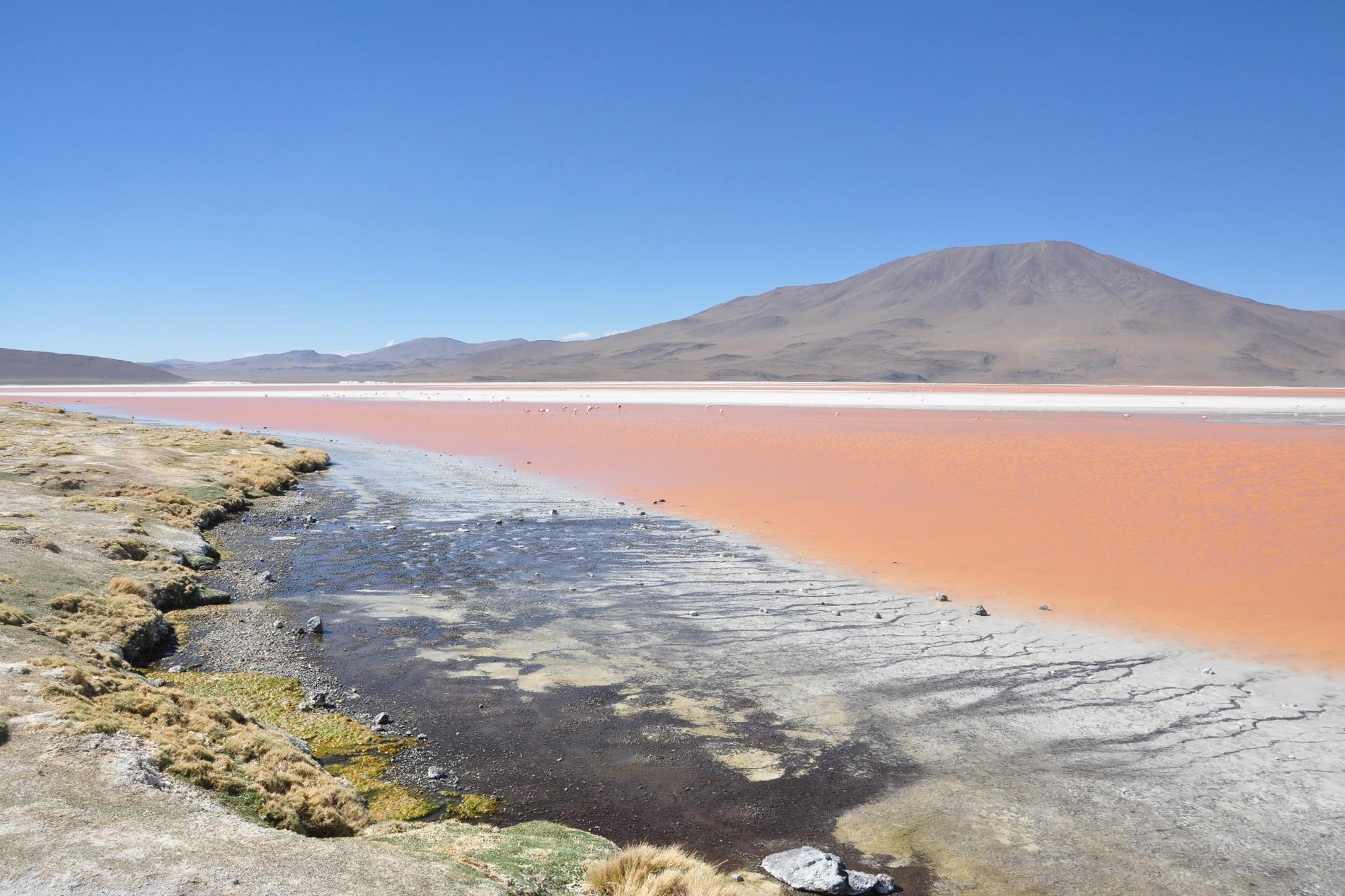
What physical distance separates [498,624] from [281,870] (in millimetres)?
5264

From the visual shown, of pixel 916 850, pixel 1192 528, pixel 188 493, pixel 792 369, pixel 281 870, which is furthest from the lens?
pixel 792 369

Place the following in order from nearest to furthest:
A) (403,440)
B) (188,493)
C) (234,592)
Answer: (234,592)
(188,493)
(403,440)

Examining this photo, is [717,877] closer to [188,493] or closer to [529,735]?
[529,735]

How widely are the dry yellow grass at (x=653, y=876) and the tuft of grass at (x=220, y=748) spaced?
1534mm

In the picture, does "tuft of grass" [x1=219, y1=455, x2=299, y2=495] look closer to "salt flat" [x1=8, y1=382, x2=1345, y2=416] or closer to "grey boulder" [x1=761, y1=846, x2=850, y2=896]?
"grey boulder" [x1=761, y1=846, x2=850, y2=896]

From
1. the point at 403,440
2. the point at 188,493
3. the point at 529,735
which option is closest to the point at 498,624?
the point at 529,735

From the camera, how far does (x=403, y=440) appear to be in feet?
102

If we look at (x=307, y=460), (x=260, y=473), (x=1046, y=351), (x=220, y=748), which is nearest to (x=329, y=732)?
(x=220, y=748)

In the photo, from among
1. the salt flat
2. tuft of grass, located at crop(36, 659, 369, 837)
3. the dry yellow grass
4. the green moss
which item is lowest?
the green moss

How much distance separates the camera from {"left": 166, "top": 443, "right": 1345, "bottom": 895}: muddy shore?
4.94m

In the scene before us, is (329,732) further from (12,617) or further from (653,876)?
(653,876)

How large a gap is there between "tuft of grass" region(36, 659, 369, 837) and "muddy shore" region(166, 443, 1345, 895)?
2.86 feet

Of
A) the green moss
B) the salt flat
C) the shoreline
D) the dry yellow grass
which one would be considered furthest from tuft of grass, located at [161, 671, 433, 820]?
the salt flat

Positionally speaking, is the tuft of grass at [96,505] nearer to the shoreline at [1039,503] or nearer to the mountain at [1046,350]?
the shoreline at [1039,503]
